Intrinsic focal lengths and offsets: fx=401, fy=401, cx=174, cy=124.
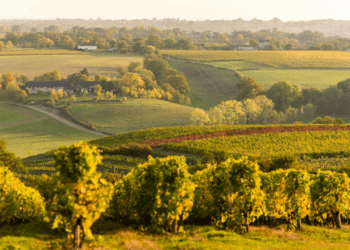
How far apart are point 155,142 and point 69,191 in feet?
100

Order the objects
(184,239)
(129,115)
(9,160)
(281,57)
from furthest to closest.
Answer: (281,57), (129,115), (9,160), (184,239)

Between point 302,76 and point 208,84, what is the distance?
3001 centimetres

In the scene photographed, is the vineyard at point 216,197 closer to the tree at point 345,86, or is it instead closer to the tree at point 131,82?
the tree at point 131,82

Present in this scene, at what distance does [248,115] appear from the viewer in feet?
A: 287

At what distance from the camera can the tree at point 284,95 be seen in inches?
3981

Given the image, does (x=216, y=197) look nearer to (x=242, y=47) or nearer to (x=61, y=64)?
(x=61, y=64)

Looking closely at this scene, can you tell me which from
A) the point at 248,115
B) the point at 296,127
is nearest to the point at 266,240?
the point at 296,127

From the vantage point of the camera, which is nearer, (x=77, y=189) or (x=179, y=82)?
(x=77, y=189)

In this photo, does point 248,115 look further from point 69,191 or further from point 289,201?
point 69,191

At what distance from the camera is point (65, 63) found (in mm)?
143000

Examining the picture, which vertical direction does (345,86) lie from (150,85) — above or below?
above

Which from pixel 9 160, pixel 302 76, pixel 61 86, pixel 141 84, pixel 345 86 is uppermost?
pixel 302 76

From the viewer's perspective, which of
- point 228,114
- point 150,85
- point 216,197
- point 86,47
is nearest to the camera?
point 216,197

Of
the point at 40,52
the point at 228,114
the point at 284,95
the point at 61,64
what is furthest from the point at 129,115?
the point at 40,52
